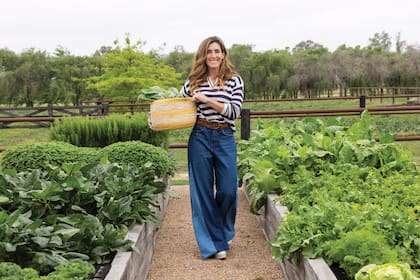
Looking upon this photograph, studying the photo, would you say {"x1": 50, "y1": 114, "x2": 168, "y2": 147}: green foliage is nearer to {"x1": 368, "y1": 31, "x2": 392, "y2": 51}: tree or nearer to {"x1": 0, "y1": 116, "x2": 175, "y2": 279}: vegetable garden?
{"x1": 0, "y1": 116, "x2": 175, "y2": 279}: vegetable garden

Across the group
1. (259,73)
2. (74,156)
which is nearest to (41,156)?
(74,156)

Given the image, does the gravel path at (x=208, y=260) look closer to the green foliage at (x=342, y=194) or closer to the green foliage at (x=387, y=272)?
the green foliage at (x=342, y=194)

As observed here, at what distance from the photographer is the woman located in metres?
4.20

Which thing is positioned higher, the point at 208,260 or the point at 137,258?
the point at 137,258

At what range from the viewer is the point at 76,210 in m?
3.47

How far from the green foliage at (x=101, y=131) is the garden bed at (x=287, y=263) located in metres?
2.18

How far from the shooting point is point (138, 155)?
5504 mm

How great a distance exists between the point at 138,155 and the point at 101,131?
166cm

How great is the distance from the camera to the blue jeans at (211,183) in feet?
14.1

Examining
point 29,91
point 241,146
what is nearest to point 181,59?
point 29,91

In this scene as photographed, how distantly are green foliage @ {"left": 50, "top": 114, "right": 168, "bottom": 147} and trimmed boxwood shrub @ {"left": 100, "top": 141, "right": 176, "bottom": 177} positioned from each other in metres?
1.34

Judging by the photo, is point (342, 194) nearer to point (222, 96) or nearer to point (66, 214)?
point (222, 96)

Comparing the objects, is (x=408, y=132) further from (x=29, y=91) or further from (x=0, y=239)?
(x=29, y=91)

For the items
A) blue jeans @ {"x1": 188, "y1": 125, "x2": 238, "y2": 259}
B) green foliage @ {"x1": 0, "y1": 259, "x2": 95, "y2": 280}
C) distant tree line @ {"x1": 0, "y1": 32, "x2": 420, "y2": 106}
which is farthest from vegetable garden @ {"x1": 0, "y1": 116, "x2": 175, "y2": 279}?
distant tree line @ {"x1": 0, "y1": 32, "x2": 420, "y2": 106}
